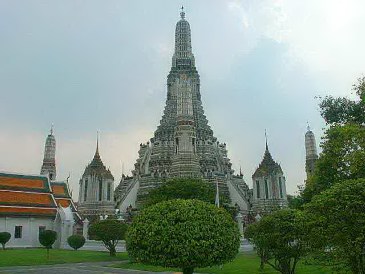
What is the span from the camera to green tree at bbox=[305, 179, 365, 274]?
41.0 ft

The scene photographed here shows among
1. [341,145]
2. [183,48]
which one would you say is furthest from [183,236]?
[183,48]

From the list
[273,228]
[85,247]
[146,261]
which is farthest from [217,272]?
[85,247]

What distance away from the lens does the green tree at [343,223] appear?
41.0 ft

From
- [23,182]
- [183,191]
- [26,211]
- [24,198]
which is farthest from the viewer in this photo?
[183,191]

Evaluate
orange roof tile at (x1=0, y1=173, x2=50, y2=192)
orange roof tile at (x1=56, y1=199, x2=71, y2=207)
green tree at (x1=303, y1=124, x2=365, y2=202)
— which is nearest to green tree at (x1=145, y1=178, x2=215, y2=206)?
orange roof tile at (x1=56, y1=199, x2=71, y2=207)

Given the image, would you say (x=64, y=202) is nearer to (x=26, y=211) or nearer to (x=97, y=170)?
(x=26, y=211)

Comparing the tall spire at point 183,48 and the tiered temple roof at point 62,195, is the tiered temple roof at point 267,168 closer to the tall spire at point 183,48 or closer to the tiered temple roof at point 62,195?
the tall spire at point 183,48

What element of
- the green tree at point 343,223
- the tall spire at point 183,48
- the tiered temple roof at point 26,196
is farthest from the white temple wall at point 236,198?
the green tree at point 343,223

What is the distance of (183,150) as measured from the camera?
7131 centimetres

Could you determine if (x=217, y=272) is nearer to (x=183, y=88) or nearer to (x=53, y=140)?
(x=183, y=88)

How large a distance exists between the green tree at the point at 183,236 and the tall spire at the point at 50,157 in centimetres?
6668

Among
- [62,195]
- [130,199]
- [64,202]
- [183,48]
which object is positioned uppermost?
[183,48]

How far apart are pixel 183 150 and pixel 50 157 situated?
1078 inches

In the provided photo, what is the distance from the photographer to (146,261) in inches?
607
